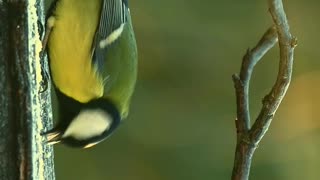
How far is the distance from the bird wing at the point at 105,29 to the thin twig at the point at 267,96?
254 millimetres

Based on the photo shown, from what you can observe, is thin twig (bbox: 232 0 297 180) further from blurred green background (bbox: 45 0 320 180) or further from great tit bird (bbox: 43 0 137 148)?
blurred green background (bbox: 45 0 320 180)

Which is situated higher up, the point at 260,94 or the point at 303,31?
the point at 303,31

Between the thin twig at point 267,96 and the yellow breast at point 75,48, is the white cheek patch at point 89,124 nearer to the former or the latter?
the yellow breast at point 75,48

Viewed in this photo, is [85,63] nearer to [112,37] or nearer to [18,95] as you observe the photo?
[112,37]

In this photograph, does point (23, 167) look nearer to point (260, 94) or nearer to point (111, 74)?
point (111, 74)

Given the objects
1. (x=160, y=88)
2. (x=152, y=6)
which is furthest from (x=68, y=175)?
(x=152, y=6)

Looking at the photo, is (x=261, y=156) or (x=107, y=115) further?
(x=261, y=156)

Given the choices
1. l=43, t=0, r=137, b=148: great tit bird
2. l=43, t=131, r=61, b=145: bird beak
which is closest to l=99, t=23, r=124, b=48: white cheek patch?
l=43, t=0, r=137, b=148: great tit bird

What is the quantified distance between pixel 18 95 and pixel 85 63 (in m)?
0.31

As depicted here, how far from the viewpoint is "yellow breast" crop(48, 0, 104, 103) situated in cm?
91

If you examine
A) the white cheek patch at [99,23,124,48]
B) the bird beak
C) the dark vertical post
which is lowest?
the bird beak

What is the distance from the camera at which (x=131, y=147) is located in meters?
1.92

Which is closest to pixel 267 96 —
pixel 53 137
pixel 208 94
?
pixel 53 137

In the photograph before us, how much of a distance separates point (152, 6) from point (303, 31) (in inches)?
17.7
